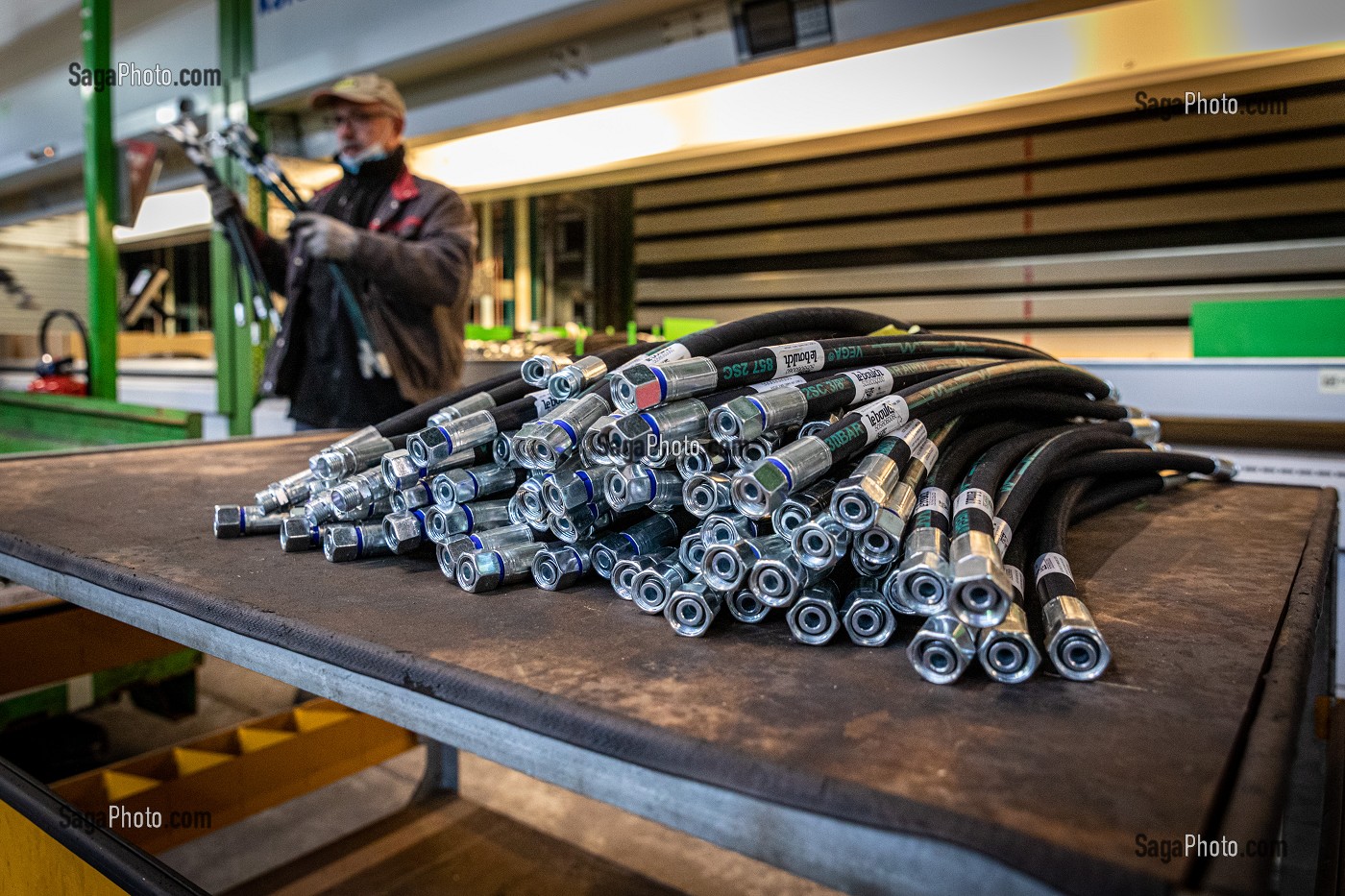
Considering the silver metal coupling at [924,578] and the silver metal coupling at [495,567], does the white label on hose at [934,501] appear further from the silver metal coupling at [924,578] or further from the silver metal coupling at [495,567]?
the silver metal coupling at [495,567]

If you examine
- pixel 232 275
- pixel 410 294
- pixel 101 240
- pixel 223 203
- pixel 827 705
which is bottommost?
pixel 827 705

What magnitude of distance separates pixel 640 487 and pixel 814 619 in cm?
20

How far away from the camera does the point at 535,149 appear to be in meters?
3.63

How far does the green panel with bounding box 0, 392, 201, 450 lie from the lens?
8.48 feet

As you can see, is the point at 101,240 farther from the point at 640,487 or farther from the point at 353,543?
the point at 640,487

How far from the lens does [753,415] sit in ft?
2.54

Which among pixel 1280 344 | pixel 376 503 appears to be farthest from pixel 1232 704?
pixel 1280 344

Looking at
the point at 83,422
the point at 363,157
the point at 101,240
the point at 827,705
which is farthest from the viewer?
the point at 101,240

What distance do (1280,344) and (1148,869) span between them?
7.13 ft

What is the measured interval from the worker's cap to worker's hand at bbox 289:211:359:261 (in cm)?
57

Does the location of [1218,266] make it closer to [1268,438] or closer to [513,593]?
[1268,438]

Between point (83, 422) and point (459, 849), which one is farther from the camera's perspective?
point (83, 422)

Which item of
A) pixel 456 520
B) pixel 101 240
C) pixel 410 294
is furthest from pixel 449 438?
pixel 101 240

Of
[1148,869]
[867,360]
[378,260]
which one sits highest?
[378,260]
